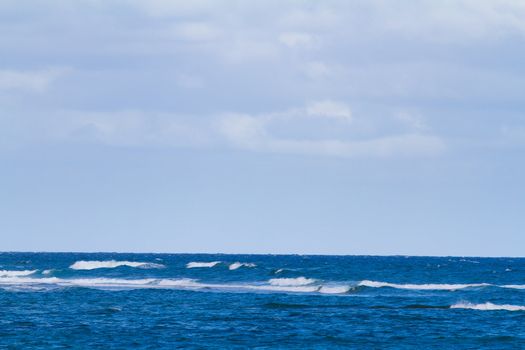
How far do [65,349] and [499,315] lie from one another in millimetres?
22658

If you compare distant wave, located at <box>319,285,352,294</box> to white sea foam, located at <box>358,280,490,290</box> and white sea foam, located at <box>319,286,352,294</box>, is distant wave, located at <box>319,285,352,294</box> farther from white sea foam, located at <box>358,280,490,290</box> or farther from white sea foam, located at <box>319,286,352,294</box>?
white sea foam, located at <box>358,280,490,290</box>

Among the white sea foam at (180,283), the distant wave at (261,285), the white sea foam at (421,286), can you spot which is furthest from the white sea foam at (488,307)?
the white sea foam at (180,283)

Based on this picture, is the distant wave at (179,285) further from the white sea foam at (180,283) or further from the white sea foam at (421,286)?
the white sea foam at (421,286)

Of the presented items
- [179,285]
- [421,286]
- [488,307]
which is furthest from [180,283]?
[488,307]

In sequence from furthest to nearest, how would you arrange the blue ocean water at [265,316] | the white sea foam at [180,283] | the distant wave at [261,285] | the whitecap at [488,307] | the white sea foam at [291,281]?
the white sea foam at [291,281], the white sea foam at [180,283], the distant wave at [261,285], the whitecap at [488,307], the blue ocean water at [265,316]

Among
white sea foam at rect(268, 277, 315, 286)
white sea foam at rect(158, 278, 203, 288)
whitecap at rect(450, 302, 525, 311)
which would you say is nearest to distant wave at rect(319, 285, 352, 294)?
white sea foam at rect(268, 277, 315, 286)

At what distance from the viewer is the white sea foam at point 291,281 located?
77.3 meters

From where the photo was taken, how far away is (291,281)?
78.2m

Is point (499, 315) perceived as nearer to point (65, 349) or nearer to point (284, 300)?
point (284, 300)

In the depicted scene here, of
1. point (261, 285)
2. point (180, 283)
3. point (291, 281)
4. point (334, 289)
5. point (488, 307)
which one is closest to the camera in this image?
point (488, 307)

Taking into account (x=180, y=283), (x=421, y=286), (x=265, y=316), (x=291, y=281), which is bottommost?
(x=265, y=316)

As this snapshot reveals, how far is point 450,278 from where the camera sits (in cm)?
8612

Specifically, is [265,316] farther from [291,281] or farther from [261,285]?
[291,281]

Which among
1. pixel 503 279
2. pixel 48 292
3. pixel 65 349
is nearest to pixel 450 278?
pixel 503 279
